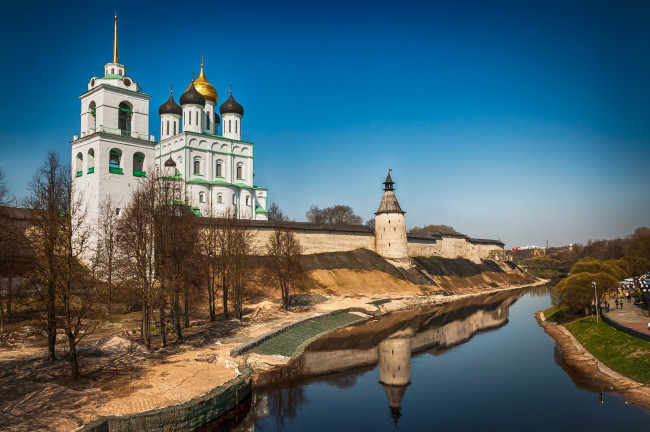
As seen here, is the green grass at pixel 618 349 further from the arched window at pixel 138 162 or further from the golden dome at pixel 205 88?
the golden dome at pixel 205 88

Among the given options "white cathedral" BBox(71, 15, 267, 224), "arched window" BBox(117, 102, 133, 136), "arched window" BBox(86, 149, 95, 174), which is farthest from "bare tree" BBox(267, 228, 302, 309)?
"arched window" BBox(86, 149, 95, 174)

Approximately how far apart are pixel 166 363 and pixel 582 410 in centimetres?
1279

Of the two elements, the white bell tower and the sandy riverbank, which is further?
the white bell tower

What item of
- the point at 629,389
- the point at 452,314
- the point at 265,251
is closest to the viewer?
the point at 629,389

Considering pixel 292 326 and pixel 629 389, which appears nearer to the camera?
pixel 629 389

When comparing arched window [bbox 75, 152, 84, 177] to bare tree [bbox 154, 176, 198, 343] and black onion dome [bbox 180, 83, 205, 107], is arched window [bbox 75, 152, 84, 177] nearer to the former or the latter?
black onion dome [bbox 180, 83, 205, 107]

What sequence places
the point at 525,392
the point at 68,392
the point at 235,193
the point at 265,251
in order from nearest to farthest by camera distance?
the point at 68,392 → the point at 525,392 → the point at 265,251 → the point at 235,193

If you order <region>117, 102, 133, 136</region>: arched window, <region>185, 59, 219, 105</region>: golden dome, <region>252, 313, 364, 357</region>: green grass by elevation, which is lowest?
<region>252, 313, 364, 357</region>: green grass

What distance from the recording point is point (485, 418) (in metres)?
13.3

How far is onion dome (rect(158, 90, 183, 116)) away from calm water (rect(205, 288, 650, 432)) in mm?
28666

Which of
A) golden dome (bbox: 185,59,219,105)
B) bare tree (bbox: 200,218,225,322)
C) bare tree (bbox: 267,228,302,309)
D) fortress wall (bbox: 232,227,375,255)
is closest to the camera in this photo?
bare tree (bbox: 200,218,225,322)

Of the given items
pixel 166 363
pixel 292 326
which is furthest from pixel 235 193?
pixel 166 363

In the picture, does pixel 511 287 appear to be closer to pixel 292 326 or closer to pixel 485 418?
pixel 292 326

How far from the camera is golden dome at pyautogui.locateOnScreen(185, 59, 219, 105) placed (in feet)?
149
